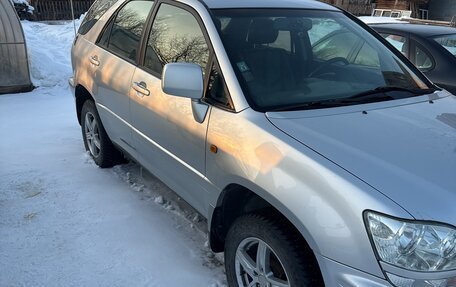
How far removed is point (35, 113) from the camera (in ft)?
20.9

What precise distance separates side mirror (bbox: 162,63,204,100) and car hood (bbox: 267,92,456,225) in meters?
0.46

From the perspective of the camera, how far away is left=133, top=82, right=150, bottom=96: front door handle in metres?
3.17

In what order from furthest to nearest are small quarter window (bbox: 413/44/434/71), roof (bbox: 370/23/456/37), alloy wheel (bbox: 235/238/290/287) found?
roof (bbox: 370/23/456/37)
small quarter window (bbox: 413/44/434/71)
alloy wheel (bbox: 235/238/290/287)

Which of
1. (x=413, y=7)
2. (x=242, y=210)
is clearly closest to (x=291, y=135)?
(x=242, y=210)

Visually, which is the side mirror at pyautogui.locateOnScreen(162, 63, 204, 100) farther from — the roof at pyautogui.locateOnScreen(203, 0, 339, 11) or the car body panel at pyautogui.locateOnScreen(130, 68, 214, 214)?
the roof at pyautogui.locateOnScreen(203, 0, 339, 11)

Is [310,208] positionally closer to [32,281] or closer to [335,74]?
[335,74]

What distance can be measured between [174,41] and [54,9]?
20.0 m

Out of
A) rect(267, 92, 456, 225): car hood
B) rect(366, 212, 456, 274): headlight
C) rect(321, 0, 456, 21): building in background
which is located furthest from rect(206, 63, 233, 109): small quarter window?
rect(321, 0, 456, 21): building in background

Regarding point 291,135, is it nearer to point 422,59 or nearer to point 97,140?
point 97,140

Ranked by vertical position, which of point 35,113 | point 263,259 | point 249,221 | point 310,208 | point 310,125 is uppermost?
point 310,125

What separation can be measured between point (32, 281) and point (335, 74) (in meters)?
2.32

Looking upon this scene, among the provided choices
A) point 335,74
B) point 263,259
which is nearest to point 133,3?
point 335,74

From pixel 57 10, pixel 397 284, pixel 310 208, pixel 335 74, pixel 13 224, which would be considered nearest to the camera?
pixel 397 284

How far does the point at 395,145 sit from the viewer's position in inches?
81.9
